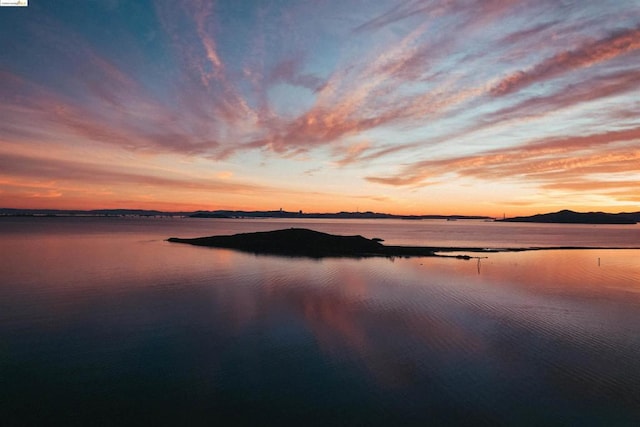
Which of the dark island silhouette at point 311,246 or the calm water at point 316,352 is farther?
the dark island silhouette at point 311,246

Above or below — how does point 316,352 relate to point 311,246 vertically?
below

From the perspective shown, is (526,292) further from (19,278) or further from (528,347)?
(19,278)

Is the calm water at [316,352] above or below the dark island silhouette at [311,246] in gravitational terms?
below

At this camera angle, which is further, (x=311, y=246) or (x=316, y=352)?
(x=311, y=246)

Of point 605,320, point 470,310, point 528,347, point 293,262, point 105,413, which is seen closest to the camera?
point 105,413

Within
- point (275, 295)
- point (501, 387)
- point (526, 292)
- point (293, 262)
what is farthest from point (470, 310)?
point (293, 262)
